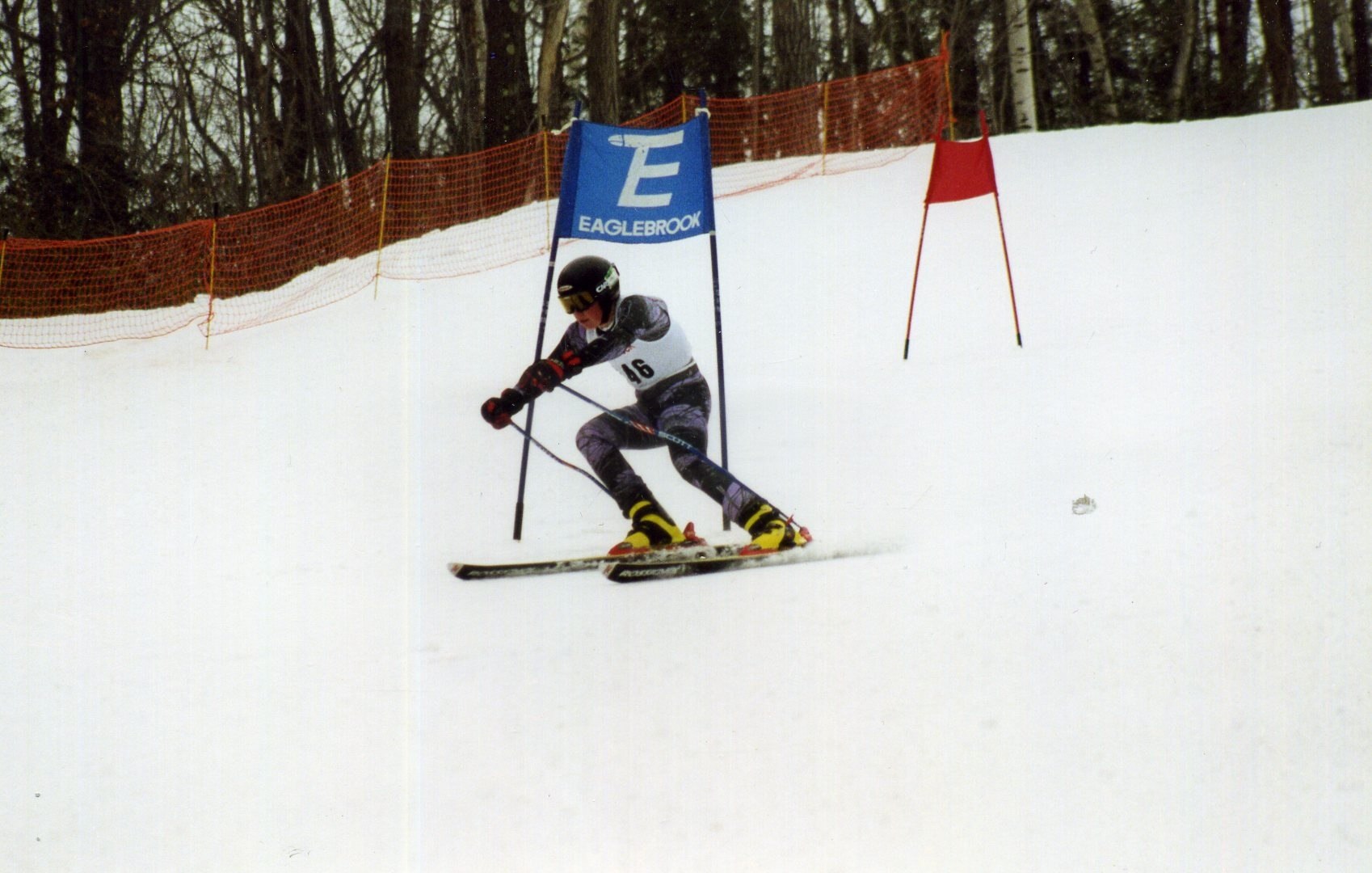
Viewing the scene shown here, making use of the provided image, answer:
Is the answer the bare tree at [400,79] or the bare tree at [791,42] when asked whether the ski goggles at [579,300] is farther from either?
the bare tree at [791,42]

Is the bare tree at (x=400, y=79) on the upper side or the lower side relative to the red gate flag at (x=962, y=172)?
upper

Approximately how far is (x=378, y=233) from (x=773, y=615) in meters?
10.5

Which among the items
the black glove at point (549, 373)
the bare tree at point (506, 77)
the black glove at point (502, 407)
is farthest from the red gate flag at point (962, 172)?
the bare tree at point (506, 77)

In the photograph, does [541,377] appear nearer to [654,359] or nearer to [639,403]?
[654,359]

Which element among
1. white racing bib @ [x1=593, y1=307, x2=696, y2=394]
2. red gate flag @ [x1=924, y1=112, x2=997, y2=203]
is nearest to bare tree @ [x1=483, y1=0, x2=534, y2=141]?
red gate flag @ [x1=924, y1=112, x2=997, y2=203]

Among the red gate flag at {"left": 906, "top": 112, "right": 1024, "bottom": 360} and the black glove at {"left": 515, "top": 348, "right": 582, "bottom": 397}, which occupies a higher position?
the red gate flag at {"left": 906, "top": 112, "right": 1024, "bottom": 360}

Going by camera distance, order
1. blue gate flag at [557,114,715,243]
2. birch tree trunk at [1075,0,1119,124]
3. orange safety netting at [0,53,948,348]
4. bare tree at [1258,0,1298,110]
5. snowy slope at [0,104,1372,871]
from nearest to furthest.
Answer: snowy slope at [0,104,1372,871]
blue gate flag at [557,114,715,243]
orange safety netting at [0,53,948,348]
bare tree at [1258,0,1298,110]
birch tree trunk at [1075,0,1119,124]

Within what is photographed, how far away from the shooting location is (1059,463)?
6152mm

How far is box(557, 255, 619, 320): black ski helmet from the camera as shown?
496 cm

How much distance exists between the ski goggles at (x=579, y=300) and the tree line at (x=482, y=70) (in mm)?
11184

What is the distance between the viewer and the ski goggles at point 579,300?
4.97m

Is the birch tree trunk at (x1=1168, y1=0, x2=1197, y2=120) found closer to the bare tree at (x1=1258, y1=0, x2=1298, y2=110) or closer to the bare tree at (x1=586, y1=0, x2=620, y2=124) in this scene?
the bare tree at (x1=1258, y1=0, x2=1298, y2=110)

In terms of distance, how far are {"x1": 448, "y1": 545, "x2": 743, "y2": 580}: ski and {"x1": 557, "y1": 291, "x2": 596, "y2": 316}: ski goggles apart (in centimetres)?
112

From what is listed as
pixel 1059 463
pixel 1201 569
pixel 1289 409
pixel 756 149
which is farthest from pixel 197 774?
pixel 756 149
